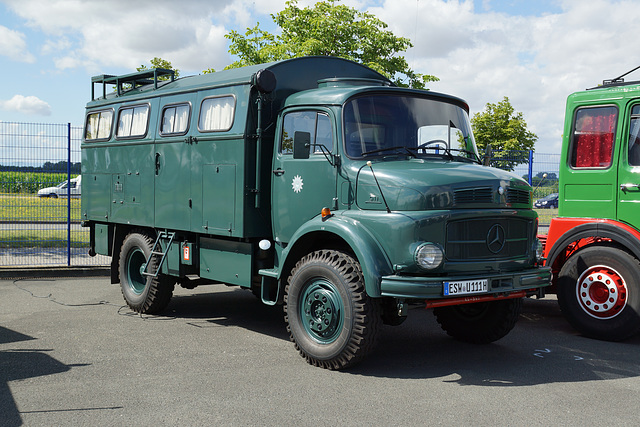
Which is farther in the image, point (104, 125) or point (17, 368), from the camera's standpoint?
point (104, 125)

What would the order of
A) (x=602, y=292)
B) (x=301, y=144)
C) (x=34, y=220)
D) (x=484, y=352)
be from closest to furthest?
1. (x=301, y=144)
2. (x=484, y=352)
3. (x=602, y=292)
4. (x=34, y=220)

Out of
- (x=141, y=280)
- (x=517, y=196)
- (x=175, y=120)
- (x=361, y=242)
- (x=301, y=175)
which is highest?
(x=175, y=120)

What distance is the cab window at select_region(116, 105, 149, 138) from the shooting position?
9.32 m

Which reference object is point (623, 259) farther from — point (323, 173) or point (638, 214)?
point (323, 173)

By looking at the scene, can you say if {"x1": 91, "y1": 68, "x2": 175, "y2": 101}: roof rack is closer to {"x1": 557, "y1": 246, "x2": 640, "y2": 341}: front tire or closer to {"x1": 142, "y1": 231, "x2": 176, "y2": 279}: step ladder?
{"x1": 142, "y1": 231, "x2": 176, "y2": 279}: step ladder

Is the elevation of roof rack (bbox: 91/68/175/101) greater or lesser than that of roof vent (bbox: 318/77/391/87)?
greater

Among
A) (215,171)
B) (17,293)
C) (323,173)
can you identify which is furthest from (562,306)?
(17,293)

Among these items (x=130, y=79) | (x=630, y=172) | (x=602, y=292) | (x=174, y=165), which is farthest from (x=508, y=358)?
(x=130, y=79)

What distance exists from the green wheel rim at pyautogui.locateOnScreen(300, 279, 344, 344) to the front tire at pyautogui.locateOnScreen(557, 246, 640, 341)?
3312mm

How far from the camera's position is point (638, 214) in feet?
24.2

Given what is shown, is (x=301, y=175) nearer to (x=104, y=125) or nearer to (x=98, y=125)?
(x=104, y=125)

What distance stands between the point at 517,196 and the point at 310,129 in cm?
227

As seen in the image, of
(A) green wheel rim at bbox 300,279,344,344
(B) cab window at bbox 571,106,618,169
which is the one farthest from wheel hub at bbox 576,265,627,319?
(A) green wheel rim at bbox 300,279,344,344

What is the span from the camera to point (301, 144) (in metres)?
6.64
